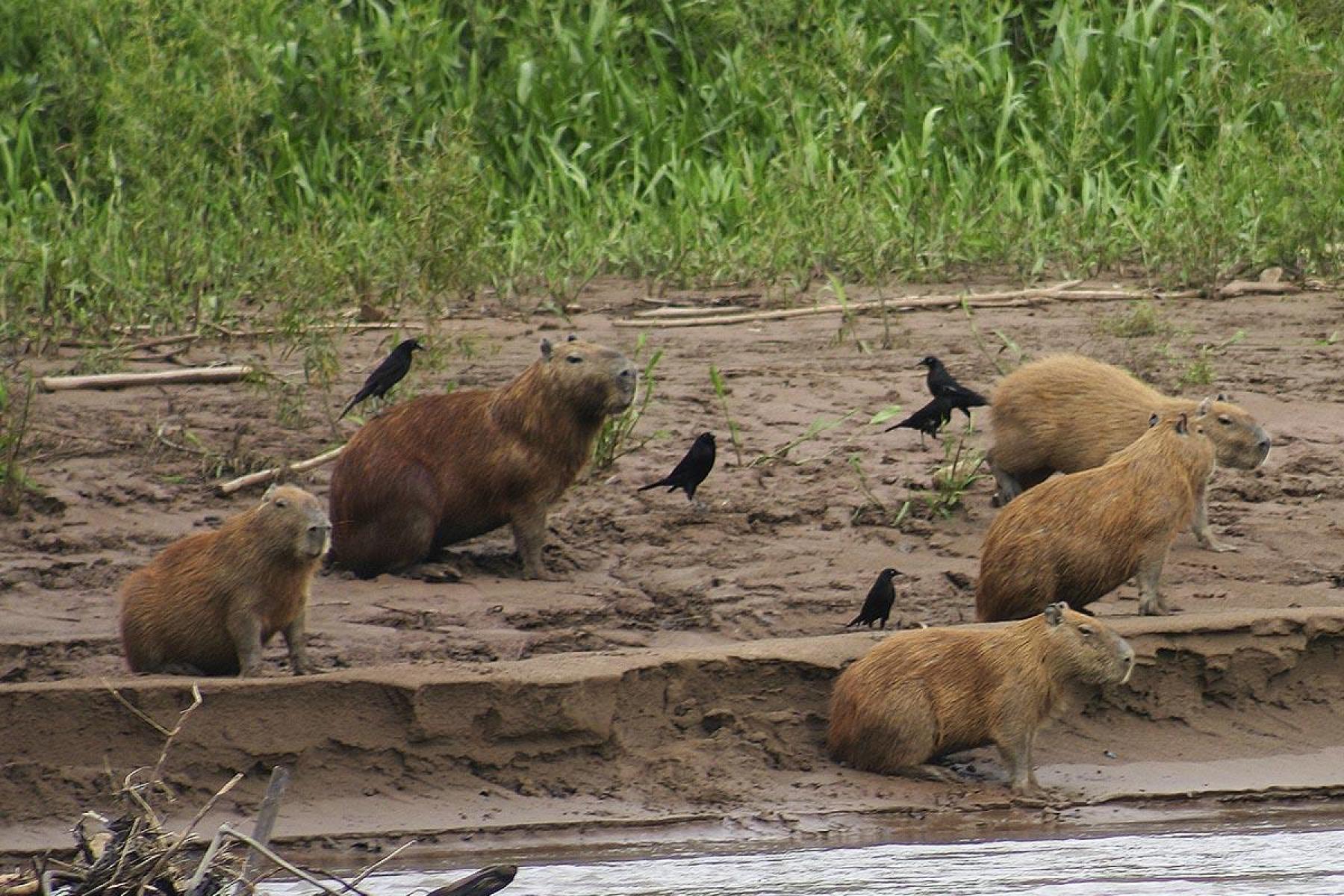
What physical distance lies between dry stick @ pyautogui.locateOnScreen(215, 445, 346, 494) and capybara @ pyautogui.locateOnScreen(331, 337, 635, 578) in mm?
501

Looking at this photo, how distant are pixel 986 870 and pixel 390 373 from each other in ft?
10.2

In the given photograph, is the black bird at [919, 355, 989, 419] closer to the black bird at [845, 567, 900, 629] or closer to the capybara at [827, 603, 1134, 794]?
the black bird at [845, 567, 900, 629]

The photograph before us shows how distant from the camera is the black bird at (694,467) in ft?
23.1

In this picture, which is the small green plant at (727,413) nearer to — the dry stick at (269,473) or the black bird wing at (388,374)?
the black bird wing at (388,374)

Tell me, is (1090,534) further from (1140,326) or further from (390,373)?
(1140,326)

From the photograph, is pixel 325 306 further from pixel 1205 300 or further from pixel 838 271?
pixel 1205 300

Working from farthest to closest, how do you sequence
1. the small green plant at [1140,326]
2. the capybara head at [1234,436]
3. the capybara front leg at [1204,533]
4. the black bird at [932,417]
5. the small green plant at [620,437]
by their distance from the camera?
the small green plant at [1140,326] < the small green plant at [620,437] < the black bird at [932,417] < the capybara front leg at [1204,533] < the capybara head at [1234,436]

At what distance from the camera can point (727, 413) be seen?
773 centimetres

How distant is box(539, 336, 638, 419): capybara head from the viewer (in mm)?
6820

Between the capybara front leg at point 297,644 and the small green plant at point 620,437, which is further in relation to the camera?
the small green plant at point 620,437

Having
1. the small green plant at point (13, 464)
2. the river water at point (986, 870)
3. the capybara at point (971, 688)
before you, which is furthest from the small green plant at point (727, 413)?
the river water at point (986, 870)

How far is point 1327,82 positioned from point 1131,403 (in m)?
4.22

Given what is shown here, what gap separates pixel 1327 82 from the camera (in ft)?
34.3

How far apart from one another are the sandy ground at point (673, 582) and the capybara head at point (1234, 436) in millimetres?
375
